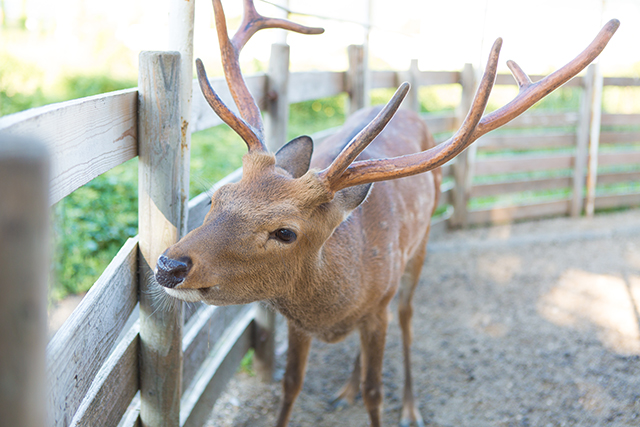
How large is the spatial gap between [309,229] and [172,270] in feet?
1.90

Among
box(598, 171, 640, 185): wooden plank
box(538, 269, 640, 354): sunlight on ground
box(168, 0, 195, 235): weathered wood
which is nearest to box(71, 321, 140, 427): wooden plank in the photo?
box(168, 0, 195, 235): weathered wood

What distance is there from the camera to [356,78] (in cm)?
461

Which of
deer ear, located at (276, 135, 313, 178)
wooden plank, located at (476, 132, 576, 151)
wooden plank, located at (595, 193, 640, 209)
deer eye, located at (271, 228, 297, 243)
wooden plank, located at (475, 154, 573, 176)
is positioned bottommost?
wooden plank, located at (595, 193, 640, 209)

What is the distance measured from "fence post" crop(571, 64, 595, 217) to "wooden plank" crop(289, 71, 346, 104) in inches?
175

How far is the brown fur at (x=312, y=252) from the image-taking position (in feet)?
6.08

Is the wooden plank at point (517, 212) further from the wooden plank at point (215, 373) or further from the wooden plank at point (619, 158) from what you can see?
the wooden plank at point (215, 373)

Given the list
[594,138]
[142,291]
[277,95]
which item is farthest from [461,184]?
[142,291]

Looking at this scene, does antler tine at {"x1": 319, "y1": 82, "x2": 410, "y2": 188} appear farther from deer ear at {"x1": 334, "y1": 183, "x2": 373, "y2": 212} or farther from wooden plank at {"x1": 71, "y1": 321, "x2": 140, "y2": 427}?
wooden plank at {"x1": 71, "y1": 321, "x2": 140, "y2": 427}

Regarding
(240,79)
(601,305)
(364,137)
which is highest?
(240,79)

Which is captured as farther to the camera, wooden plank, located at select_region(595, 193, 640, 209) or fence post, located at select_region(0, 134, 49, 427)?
wooden plank, located at select_region(595, 193, 640, 209)

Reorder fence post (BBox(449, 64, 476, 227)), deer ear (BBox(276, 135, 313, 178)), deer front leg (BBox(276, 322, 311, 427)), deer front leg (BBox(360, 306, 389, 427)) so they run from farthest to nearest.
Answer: fence post (BBox(449, 64, 476, 227)) < deer front leg (BBox(276, 322, 311, 427)) < deer front leg (BBox(360, 306, 389, 427)) < deer ear (BBox(276, 135, 313, 178))

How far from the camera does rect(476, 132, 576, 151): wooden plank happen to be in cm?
704

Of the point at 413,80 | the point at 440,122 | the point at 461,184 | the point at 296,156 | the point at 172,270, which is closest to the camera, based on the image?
the point at 172,270

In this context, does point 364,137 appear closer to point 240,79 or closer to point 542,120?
point 240,79
